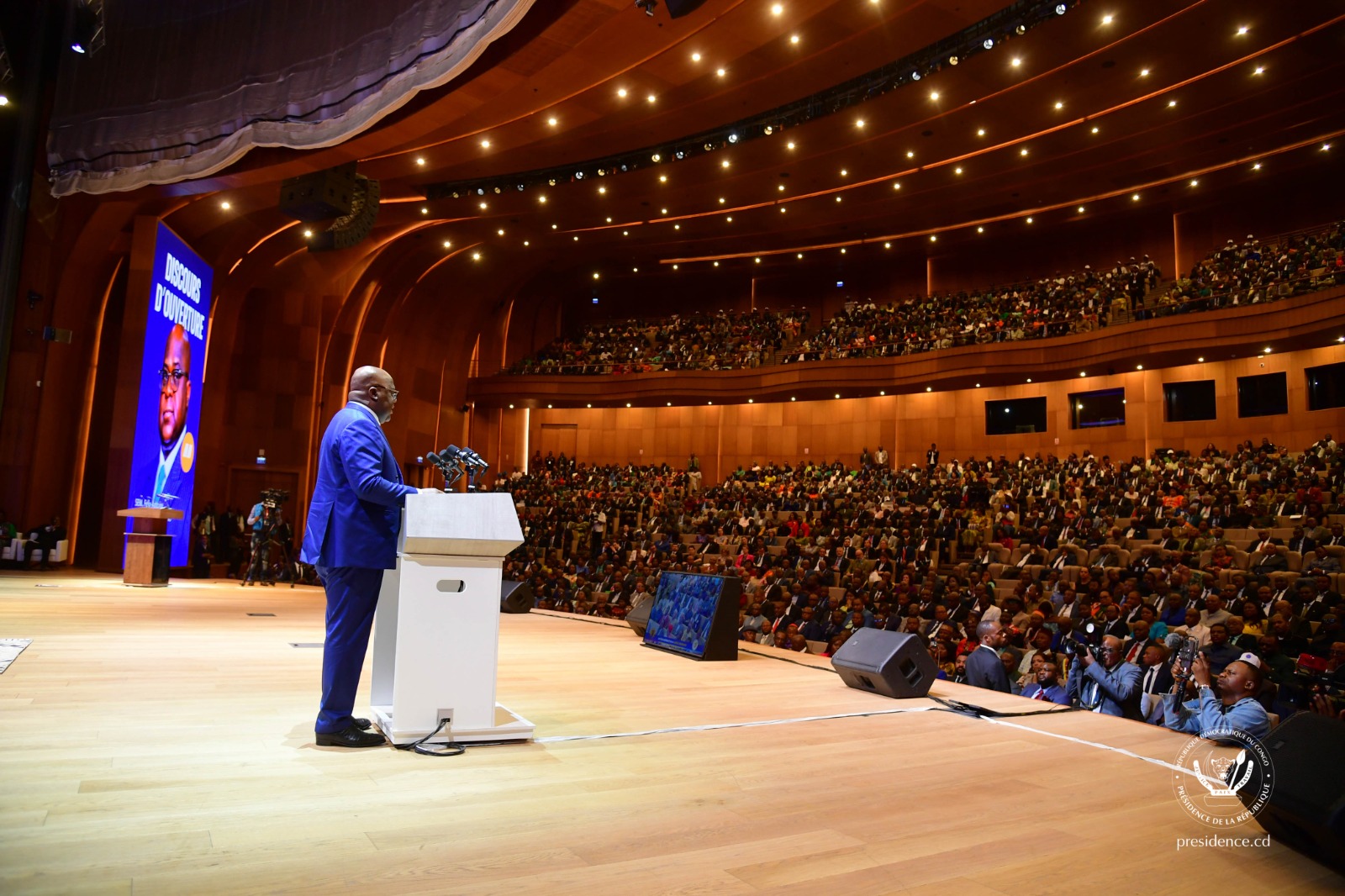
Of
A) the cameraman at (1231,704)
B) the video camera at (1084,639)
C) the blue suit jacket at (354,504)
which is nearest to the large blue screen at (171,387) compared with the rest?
the blue suit jacket at (354,504)

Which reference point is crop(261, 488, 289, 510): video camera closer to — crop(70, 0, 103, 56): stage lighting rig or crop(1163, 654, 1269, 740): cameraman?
crop(70, 0, 103, 56): stage lighting rig

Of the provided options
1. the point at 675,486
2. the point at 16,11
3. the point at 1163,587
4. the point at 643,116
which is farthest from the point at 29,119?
the point at 675,486

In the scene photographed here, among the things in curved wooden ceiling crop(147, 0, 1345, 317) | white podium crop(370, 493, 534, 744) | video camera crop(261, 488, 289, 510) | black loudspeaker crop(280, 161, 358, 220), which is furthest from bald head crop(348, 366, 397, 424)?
video camera crop(261, 488, 289, 510)

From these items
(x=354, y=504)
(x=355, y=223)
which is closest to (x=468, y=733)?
(x=354, y=504)

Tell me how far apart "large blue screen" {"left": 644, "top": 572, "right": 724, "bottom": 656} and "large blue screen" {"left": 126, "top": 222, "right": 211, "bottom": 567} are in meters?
7.28

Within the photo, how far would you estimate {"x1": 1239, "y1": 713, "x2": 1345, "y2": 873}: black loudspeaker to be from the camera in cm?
182

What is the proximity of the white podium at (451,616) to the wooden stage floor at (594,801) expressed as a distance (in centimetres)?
14

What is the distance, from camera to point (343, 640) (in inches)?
105

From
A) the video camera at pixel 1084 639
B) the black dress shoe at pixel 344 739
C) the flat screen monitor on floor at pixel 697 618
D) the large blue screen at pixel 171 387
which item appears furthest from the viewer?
the large blue screen at pixel 171 387

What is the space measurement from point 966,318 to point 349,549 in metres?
17.8

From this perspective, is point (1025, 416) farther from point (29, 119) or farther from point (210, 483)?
point (29, 119)

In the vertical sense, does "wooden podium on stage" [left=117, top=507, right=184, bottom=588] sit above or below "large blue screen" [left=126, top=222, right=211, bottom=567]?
below

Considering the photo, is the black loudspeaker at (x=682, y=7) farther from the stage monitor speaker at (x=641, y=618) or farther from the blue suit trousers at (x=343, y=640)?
the blue suit trousers at (x=343, y=640)

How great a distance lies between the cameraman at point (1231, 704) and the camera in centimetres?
301
